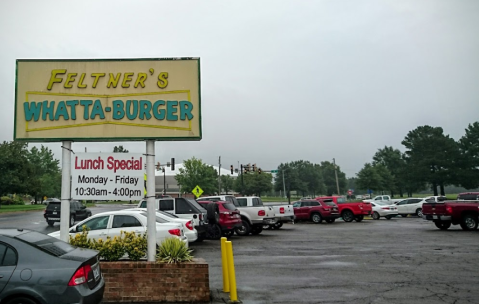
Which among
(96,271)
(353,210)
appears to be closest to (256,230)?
(353,210)

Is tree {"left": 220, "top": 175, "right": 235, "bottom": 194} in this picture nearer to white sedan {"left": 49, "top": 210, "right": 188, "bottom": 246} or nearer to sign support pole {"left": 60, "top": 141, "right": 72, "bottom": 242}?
white sedan {"left": 49, "top": 210, "right": 188, "bottom": 246}

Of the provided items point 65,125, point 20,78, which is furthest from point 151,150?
point 20,78

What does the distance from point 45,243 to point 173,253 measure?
227 centimetres

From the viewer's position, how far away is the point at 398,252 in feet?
40.7

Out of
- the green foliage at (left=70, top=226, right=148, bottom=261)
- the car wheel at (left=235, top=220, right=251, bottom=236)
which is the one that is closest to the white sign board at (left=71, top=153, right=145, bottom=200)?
the green foliage at (left=70, top=226, right=148, bottom=261)

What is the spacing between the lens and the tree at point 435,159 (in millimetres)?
64250

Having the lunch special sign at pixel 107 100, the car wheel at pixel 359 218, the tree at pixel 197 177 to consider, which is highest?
the tree at pixel 197 177

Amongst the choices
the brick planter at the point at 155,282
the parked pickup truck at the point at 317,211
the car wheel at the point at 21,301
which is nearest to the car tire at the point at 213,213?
the brick planter at the point at 155,282

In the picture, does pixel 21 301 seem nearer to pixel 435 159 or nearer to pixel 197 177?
pixel 197 177

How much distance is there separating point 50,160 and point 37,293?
91.3m

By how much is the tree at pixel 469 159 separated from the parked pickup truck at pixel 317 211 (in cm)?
4604

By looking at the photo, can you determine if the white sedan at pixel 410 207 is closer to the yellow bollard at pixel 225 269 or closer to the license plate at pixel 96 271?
the yellow bollard at pixel 225 269

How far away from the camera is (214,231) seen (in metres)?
16.6

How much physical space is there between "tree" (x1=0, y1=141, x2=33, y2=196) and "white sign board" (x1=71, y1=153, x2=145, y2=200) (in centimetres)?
5003
